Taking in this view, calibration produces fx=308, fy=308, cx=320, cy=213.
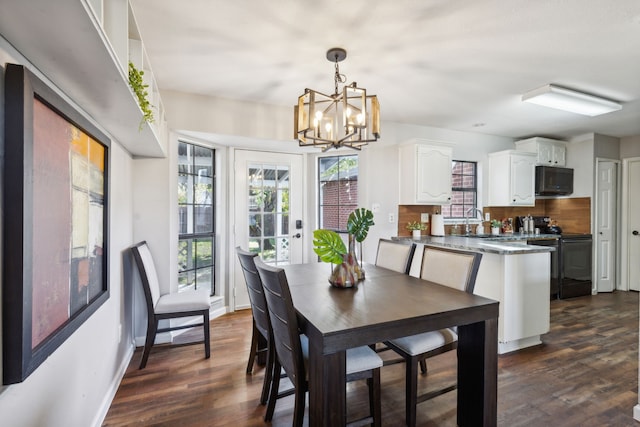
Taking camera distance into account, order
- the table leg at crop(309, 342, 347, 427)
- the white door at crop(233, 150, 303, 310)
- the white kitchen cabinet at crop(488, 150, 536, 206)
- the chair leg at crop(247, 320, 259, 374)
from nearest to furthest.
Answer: the table leg at crop(309, 342, 347, 427), the chair leg at crop(247, 320, 259, 374), the white door at crop(233, 150, 303, 310), the white kitchen cabinet at crop(488, 150, 536, 206)

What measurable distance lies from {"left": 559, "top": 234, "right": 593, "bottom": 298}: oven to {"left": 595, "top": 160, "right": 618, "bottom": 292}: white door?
35 cm

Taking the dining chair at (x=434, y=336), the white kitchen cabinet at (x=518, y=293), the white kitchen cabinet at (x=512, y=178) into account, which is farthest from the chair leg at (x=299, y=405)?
the white kitchen cabinet at (x=512, y=178)

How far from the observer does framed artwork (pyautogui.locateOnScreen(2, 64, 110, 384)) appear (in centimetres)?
92

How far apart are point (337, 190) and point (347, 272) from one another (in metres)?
2.26

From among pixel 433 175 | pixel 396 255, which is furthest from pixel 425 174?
pixel 396 255

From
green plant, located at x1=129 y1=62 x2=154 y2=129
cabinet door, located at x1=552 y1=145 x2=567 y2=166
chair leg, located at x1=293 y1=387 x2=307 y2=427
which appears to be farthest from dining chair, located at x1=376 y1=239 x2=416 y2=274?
cabinet door, located at x1=552 y1=145 x2=567 y2=166

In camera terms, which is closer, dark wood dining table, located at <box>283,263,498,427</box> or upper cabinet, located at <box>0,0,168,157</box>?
upper cabinet, located at <box>0,0,168,157</box>

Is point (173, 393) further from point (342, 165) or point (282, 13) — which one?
point (342, 165)

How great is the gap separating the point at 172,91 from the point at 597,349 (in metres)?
4.61

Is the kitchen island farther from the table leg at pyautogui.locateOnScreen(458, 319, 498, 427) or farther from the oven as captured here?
the oven

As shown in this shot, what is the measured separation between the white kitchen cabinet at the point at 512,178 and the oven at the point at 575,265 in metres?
0.77

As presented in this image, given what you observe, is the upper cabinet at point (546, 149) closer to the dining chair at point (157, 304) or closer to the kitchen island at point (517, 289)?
the kitchen island at point (517, 289)

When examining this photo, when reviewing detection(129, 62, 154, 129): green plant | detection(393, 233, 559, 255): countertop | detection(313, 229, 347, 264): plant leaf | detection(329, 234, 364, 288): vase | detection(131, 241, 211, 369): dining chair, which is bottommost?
detection(131, 241, 211, 369): dining chair

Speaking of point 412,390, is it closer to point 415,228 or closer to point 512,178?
point 415,228
